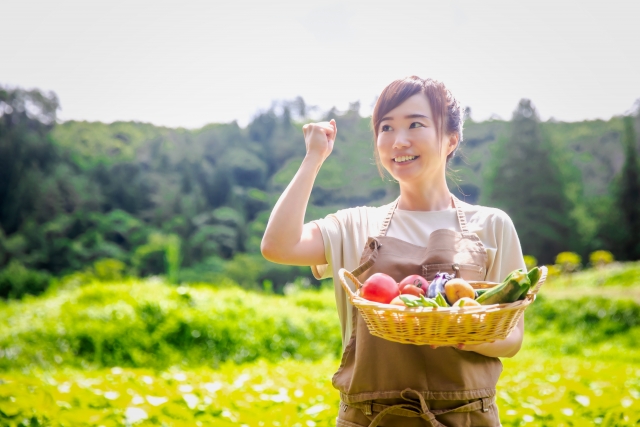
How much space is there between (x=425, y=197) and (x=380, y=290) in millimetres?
426

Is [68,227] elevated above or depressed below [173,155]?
below

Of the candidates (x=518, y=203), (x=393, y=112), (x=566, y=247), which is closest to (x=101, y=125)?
(x=518, y=203)

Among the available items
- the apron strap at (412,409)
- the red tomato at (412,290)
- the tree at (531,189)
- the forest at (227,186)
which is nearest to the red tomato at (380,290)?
the red tomato at (412,290)

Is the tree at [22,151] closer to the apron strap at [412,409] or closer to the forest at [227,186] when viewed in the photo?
the forest at [227,186]

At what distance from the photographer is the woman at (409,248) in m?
1.42

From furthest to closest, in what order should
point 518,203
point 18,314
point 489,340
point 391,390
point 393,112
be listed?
point 518,203
point 18,314
point 393,112
point 391,390
point 489,340

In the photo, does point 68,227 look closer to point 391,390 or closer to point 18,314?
point 18,314

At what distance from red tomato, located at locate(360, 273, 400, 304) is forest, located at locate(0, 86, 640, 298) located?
14815mm

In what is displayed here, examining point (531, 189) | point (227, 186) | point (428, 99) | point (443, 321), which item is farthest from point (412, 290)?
point (531, 189)

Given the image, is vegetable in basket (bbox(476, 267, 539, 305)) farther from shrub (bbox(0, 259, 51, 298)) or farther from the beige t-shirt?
shrub (bbox(0, 259, 51, 298))

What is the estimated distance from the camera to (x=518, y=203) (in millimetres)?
18547

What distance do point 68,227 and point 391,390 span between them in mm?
17419

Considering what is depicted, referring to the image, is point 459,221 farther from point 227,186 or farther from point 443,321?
point 227,186

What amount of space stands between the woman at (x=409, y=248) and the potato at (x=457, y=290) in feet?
0.53
